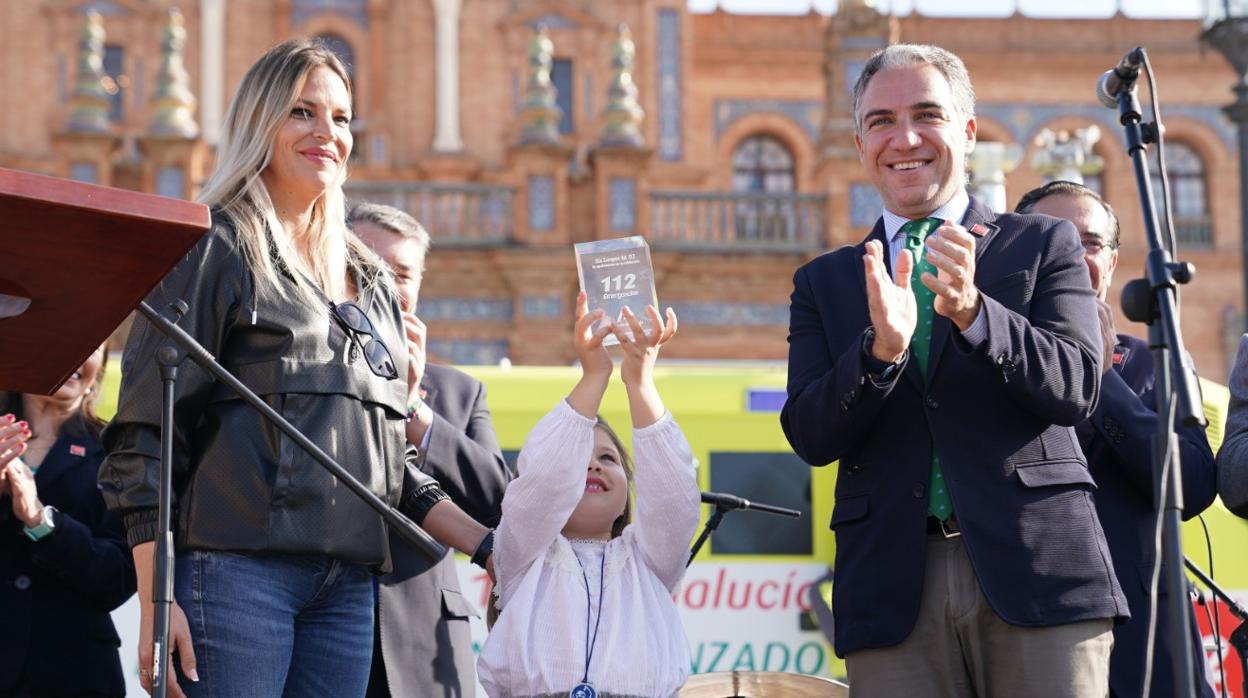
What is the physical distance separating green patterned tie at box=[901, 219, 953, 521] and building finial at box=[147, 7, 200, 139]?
1821 cm

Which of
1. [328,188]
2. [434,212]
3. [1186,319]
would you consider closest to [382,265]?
[328,188]

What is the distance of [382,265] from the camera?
389 centimetres

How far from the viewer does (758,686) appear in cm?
502

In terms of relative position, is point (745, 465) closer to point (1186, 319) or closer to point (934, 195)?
point (934, 195)

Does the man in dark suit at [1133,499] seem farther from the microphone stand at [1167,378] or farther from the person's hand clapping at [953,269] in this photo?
the person's hand clapping at [953,269]

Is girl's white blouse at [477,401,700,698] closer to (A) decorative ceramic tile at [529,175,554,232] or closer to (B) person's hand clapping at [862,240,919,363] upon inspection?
(B) person's hand clapping at [862,240,919,363]

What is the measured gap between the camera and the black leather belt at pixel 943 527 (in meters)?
3.22

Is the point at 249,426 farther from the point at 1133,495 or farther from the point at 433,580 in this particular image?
the point at 1133,495

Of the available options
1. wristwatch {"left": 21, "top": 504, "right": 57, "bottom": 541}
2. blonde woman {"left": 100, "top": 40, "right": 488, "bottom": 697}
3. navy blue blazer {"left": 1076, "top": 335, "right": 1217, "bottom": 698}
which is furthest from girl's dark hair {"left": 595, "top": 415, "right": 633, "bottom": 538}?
wristwatch {"left": 21, "top": 504, "right": 57, "bottom": 541}

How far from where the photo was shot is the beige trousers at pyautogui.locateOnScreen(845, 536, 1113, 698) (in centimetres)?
308

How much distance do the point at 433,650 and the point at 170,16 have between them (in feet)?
58.7

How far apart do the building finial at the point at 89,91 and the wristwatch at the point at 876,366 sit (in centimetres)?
1930

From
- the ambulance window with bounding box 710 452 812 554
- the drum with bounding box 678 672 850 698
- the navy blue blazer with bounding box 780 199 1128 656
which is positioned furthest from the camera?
the ambulance window with bounding box 710 452 812 554

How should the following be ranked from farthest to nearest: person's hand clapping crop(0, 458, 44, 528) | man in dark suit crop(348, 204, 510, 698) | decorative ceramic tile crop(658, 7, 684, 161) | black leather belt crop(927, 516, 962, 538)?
decorative ceramic tile crop(658, 7, 684, 161) < person's hand clapping crop(0, 458, 44, 528) < man in dark suit crop(348, 204, 510, 698) < black leather belt crop(927, 516, 962, 538)
